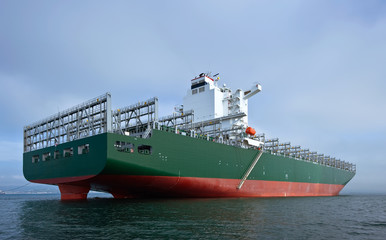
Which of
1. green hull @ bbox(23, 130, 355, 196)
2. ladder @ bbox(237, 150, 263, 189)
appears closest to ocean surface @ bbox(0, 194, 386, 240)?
green hull @ bbox(23, 130, 355, 196)

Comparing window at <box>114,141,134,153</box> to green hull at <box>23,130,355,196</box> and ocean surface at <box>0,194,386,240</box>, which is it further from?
ocean surface at <box>0,194,386,240</box>

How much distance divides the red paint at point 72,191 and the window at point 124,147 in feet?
17.3

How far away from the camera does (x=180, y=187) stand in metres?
21.9

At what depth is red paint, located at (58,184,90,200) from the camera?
2272cm

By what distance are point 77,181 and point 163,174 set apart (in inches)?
239

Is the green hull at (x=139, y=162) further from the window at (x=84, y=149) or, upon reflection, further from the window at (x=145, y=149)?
the window at (x=84, y=149)

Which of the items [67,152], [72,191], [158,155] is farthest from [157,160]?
[72,191]

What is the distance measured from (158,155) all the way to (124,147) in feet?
7.83

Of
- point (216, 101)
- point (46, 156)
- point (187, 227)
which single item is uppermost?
point (216, 101)

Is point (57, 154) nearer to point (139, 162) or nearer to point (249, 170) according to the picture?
point (139, 162)

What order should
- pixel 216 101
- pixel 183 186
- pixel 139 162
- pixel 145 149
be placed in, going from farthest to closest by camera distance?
1. pixel 216 101
2. pixel 183 186
3. pixel 145 149
4. pixel 139 162

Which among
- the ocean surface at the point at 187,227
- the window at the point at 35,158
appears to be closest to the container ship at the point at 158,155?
the window at the point at 35,158

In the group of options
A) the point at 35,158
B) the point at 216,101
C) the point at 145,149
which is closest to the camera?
the point at 145,149

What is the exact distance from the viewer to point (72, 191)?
75.5ft
